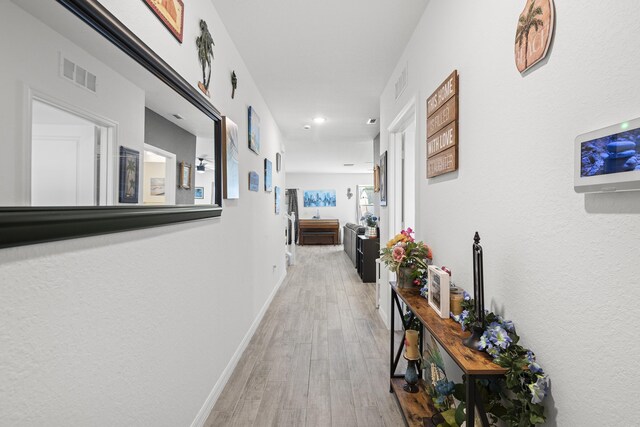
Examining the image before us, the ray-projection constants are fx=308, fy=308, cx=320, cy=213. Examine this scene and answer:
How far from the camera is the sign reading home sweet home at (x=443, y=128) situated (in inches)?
58.9

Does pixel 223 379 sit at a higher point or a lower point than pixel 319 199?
lower

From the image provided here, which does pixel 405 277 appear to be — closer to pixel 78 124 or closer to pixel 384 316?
pixel 384 316

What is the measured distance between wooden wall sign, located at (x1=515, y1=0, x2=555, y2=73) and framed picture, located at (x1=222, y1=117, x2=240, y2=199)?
5.38ft

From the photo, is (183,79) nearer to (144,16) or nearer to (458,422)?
(144,16)

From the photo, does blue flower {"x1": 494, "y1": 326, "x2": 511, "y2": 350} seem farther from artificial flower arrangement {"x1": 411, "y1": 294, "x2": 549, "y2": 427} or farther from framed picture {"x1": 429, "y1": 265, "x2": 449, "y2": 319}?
framed picture {"x1": 429, "y1": 265, "x2": 449, "y2": 319}

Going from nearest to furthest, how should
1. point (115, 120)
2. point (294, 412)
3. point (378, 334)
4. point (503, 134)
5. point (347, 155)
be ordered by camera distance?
point (115, 120) → point (503, 134) → point (294, 412) → point (378, 334) → point (347, 155)

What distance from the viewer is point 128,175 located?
1.01 metres

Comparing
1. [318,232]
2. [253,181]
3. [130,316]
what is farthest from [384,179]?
[318,232]

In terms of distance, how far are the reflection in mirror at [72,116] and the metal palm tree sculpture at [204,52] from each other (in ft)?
1.90

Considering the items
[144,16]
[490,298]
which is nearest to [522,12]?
[490,298]

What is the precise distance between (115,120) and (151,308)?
27.9 inches

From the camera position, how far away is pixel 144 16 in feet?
3.73

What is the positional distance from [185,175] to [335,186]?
10439mm

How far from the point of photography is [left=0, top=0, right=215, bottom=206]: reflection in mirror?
61cm
